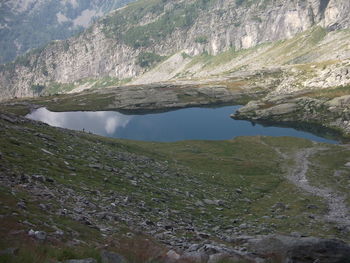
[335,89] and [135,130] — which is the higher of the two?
[335,89]

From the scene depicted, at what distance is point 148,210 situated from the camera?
30.1m

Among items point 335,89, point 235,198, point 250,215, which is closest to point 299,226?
point 250,215

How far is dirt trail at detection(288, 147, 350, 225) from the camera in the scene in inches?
1634

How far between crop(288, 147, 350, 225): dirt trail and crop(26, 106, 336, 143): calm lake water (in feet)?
192

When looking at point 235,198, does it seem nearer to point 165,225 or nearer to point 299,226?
point 299,226

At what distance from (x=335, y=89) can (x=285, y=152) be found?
110062 mm

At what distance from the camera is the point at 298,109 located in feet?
569

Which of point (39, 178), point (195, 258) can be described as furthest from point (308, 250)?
point (39, 178)

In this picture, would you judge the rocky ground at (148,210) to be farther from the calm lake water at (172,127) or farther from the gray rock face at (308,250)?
the calm lake water at (172,127)

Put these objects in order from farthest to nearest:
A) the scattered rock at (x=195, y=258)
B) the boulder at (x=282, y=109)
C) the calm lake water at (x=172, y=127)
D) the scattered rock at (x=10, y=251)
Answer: the boulder at (x=282, y=109) < the calm lake water at (x=172, y=127) < the scattered rock at (x=195, y=258) < the scattered rock at (x=10, y=251)

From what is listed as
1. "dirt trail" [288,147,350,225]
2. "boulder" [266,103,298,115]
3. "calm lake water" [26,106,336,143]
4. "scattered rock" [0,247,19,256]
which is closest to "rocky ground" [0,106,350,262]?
"scattered rock" [0,247,19,256]

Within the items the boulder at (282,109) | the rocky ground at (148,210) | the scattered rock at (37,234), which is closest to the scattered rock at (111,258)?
the rocky ground at (148,210)

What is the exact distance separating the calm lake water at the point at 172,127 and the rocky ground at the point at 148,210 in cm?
8108

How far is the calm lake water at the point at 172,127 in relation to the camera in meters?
154
